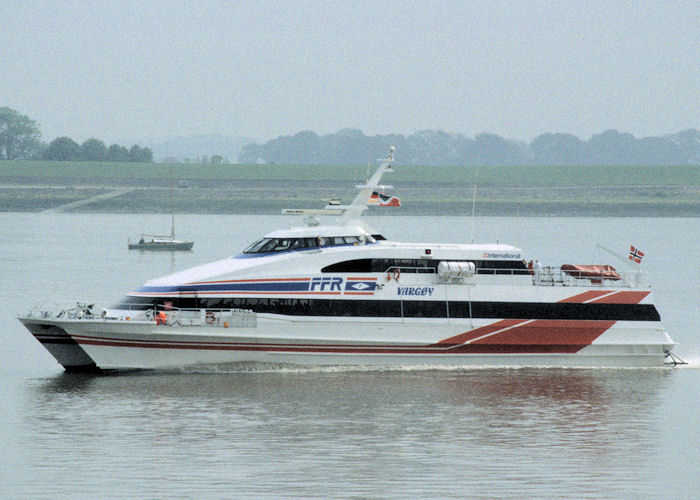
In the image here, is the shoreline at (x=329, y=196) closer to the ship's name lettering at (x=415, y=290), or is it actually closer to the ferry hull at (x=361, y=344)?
the ferry hull at (x=361, y=344)

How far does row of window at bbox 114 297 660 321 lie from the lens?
95.2 ft

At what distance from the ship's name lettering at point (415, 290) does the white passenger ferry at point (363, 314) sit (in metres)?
0.03

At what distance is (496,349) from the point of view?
30234 millimetres

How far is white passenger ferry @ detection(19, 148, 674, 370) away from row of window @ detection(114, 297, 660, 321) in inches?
1.0

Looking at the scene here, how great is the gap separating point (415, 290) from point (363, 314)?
1.53m

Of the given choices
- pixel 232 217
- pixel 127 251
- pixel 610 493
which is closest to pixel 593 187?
pixel 232 217

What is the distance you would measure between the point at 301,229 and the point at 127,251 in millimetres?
50341

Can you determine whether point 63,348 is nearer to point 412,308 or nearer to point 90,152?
point 412,308

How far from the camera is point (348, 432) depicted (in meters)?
24.0

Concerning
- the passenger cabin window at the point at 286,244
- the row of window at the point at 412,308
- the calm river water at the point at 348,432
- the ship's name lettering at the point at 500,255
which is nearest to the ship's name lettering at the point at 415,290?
the row of window at the point at 412,308

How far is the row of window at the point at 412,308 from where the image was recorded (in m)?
29.0

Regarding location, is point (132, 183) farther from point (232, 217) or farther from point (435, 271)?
point (435, 271)

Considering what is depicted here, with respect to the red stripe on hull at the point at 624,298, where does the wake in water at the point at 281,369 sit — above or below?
below

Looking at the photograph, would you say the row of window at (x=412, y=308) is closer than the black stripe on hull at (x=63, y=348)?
No
